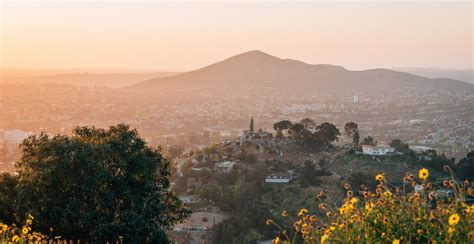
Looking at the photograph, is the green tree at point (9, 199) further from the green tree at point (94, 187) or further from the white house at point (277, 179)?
the white house at point (277, 179)

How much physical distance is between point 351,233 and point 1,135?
55704 mm

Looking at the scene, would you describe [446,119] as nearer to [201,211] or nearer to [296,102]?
[296,102]

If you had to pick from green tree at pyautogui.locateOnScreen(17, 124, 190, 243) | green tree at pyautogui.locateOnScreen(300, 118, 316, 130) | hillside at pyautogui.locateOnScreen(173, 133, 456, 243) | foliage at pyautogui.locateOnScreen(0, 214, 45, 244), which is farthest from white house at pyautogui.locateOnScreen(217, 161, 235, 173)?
foliage at pyautogui.locateOnScreen(0, 214, 45, 244)

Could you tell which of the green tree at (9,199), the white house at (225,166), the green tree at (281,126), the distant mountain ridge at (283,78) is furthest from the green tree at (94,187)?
the distant mountain ridge at (283,78)

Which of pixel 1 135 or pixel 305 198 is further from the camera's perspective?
pixel 1 135

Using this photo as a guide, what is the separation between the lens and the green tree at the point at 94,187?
388 inches

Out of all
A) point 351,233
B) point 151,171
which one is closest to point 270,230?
point 151,171

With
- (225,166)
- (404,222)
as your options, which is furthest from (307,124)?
(404,222)

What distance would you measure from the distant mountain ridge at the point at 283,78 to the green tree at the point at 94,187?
446 ft

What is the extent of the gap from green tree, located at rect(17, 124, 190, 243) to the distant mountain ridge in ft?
446

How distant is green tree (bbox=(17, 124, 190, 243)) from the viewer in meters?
9.87

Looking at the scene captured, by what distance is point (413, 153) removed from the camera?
→ 37500 millimetres

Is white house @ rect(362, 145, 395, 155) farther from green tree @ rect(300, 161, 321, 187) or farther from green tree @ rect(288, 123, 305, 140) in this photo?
green tree @ rect(300, 161, 321, 187)

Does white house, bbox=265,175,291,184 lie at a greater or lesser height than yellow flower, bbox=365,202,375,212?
lesser
